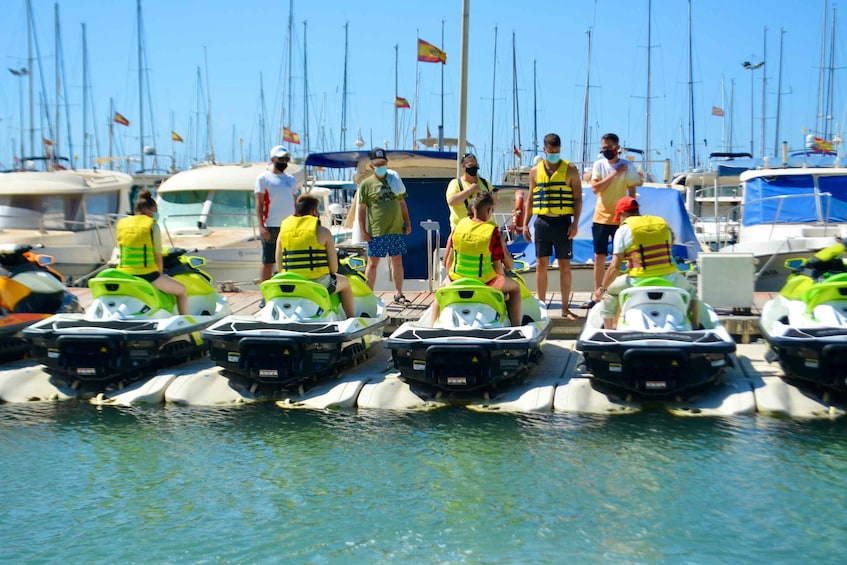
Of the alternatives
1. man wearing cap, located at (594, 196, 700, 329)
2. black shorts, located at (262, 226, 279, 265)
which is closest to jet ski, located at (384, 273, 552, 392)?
man wearing cap, located at (594, 196, 700, 329)

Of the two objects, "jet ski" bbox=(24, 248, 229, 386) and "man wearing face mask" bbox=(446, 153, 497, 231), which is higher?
"man wearing face mask" bbox=(446, 153, 497, 231)

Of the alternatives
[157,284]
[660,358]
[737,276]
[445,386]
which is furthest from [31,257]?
[737,276]

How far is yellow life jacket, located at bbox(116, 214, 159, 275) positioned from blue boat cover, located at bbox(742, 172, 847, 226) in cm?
943

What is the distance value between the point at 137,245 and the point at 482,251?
3.84 metres

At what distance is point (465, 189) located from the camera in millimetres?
11562

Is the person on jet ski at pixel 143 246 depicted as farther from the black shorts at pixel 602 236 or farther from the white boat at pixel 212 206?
the white boat at pixel 212 206

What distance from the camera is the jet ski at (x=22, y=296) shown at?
11.5 meters

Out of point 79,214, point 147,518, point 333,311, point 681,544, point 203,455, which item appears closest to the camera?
point 681,544

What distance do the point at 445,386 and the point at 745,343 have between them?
12.9 ft

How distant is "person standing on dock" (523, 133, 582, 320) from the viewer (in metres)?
11.3

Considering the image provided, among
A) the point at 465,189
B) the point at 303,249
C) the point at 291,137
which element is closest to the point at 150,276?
the point at 303,249

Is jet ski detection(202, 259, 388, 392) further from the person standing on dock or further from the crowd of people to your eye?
the person standing on dock

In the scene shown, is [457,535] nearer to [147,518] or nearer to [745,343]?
[147,518]

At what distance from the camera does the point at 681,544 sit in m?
6.41
